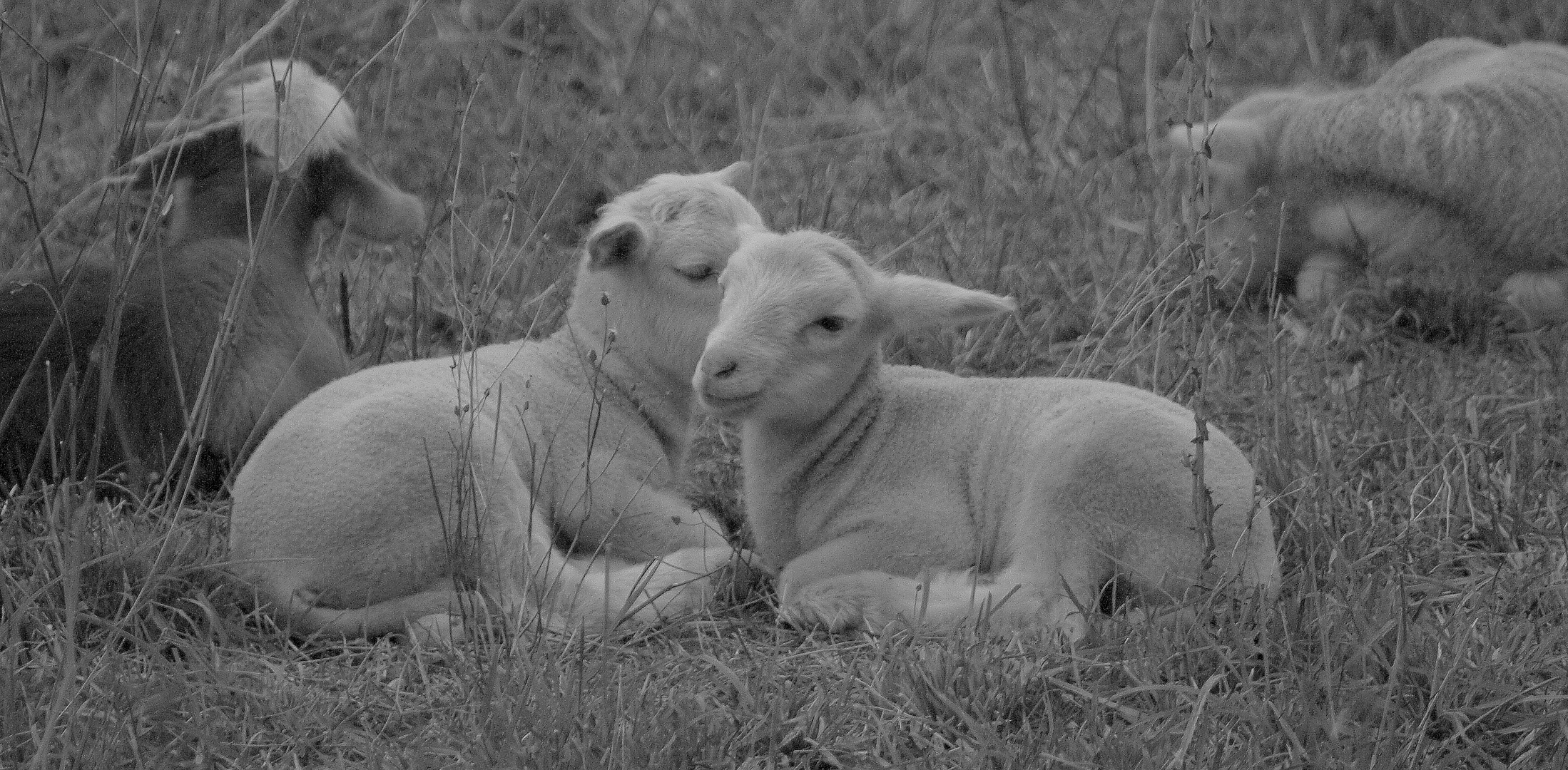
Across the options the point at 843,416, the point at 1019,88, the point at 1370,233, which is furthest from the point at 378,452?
the point at 1019,88

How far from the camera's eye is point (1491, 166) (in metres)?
5.85

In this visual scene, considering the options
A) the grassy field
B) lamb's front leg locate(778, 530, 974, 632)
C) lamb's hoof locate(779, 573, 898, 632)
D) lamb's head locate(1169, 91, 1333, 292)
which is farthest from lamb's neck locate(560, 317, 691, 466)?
lamb's head locate(1169, 91, 1333, 292)

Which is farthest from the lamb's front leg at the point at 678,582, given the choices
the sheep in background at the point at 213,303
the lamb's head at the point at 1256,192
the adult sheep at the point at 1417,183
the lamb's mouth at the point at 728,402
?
the lamb's head at the point at 1256,192

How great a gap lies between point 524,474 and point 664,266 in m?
0.68

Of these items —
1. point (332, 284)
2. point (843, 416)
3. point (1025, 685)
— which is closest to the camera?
point (1025, 685)

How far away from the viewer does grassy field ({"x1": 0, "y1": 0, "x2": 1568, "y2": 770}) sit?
10.2ft

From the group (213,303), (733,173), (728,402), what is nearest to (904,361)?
(733,173)

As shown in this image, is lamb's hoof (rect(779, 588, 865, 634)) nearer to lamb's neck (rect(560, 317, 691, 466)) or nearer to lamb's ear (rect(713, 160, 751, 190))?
lamb's neck (rect(560, 317, 691, 466))

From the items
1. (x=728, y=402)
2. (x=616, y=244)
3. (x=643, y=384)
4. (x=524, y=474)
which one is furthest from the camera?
(x=643, y=384)

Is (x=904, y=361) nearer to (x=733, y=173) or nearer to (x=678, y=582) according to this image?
(x=733, y=173)

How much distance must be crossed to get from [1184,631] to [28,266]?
11.7ft

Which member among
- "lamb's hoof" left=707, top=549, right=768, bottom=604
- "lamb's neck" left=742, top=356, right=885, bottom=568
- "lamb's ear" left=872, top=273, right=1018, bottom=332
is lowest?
"lamb's hoof" left=707, top=549, right=768, bottom=604

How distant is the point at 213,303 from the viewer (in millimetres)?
4547

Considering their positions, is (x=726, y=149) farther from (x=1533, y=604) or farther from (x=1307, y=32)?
(x=1533, y=604)
